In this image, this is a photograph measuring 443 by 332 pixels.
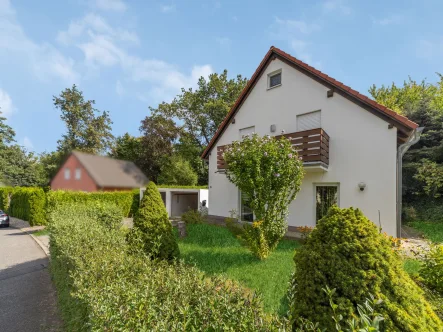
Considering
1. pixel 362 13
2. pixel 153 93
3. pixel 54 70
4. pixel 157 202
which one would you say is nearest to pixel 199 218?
pixel 157 202

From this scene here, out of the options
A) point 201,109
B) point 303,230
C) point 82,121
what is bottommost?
point 303,230

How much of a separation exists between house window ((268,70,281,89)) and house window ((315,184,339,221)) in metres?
5.49

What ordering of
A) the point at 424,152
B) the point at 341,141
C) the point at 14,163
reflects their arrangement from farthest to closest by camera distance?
the point at 14,163
the point at 424,152
the point at 341,141

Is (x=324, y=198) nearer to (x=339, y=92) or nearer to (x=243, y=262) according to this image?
(x=339, y=92)

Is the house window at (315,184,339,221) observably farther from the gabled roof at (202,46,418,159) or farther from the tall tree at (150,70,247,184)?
the tall tree at (150,70,247,184)

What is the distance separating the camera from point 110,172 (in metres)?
5.20

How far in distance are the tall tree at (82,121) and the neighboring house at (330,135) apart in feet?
21.3

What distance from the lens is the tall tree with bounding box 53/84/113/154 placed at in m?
11.7

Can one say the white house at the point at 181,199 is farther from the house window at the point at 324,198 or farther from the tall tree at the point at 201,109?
the house window at the point at 324,198

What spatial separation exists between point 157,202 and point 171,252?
1546 mm

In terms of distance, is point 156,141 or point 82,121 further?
point 156,141

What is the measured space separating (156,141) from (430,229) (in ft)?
80.1

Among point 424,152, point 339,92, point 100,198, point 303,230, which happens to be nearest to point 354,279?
point 303,230

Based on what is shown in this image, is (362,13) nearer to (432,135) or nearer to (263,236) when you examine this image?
(263,236)
